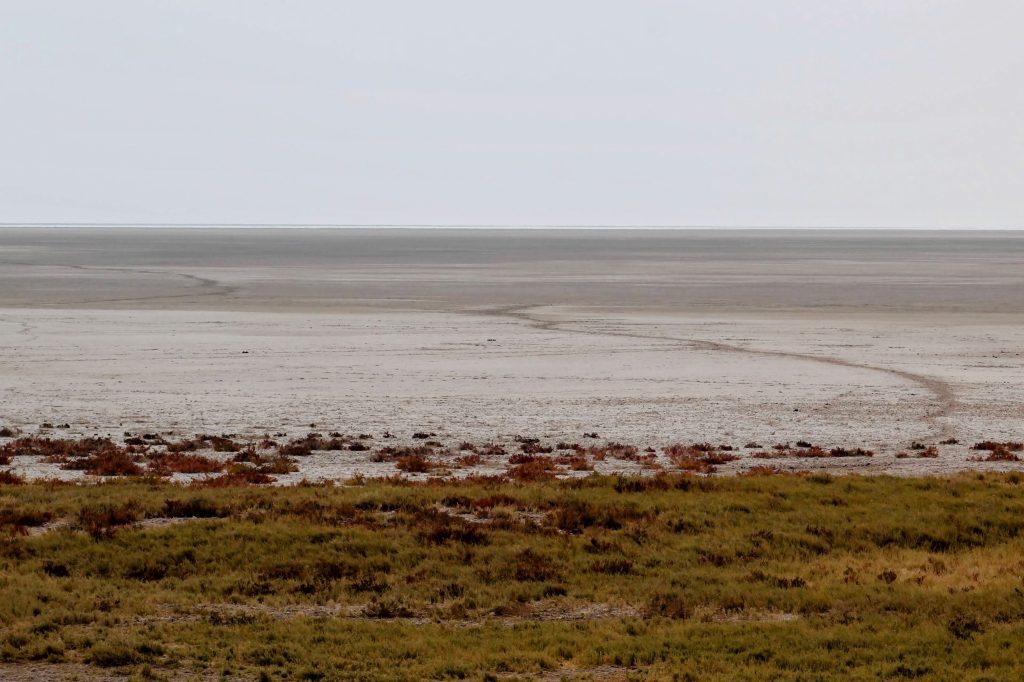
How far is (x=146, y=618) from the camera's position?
15461mm

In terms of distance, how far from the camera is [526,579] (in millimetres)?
17656

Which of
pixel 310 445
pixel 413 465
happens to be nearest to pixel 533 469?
pixel 413 465

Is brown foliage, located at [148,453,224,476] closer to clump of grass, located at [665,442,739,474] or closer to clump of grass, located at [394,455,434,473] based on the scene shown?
clump of grass, located at [394,455,434,473]

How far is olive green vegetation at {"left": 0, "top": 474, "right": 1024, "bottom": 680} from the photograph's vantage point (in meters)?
14.0

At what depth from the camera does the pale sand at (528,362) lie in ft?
115

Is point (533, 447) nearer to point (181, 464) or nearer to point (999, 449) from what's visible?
point (181, 464)

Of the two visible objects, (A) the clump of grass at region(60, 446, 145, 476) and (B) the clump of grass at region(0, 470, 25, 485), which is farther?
(A) the clump of grass at region(60, 446, 145, 476)

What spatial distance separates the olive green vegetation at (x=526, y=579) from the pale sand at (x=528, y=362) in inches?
201

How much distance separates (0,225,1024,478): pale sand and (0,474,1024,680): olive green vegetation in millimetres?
5110

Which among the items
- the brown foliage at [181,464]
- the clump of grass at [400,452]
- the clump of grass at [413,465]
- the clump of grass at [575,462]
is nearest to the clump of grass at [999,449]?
the clump of grass at [575,462]

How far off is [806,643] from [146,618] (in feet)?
26.8

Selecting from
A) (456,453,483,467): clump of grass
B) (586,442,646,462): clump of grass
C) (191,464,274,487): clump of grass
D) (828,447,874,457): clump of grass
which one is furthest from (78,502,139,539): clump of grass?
(828,447,874,457): clump of grass

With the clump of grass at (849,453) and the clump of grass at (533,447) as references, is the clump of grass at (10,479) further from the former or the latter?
the clump of grass at (849,453)

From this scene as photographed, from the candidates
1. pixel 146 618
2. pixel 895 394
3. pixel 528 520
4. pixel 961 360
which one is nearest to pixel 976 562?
pixel 528 520
